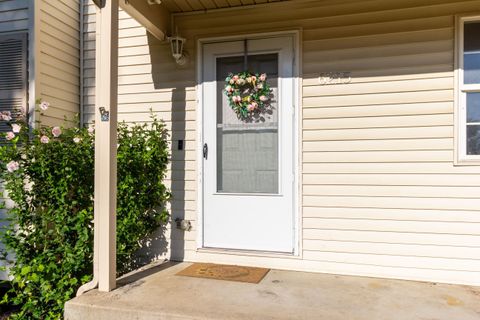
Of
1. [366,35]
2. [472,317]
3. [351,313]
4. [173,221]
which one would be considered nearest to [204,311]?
[351,313]

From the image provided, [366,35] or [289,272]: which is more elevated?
[366,35]

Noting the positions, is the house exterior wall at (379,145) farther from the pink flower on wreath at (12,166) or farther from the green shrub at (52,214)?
the pink flower on wreath at (12,166)

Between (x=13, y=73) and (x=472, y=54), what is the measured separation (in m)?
4.14

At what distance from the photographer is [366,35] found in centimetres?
321

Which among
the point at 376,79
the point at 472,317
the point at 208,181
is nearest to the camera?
the point at 472,317

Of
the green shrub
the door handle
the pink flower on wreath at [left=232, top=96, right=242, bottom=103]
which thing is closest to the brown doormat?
the green shrub

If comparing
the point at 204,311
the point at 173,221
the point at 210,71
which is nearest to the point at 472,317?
the point at 204,311

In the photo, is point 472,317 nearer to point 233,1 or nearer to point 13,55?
point 233,1

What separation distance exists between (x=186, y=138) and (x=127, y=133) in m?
0.58

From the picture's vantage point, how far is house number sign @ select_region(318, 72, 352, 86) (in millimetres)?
3264

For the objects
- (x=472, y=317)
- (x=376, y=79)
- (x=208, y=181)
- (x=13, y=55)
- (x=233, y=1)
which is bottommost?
(x=472, y=317)

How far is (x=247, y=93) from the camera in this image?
347 cm

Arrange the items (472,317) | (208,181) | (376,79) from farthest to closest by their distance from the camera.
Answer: (208,181)
(376,79)
(472,317)

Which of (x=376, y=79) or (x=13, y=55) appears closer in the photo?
(x=376, y=79)
